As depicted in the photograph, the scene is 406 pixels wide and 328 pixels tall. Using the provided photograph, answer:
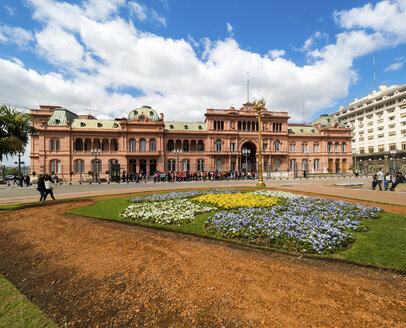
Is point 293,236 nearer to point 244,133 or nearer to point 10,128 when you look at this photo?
point 10,128

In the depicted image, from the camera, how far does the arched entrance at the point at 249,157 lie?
43.4 meters

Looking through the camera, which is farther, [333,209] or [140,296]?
[333,209]

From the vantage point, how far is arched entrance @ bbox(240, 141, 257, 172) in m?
43.4

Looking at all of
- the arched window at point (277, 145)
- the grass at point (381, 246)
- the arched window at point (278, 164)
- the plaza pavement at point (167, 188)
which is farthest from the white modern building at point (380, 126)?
the grass at point (381, 246)

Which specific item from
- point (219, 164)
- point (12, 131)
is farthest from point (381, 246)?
point (219, 164)

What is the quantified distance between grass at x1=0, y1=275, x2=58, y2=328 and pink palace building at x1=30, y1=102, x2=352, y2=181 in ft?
104

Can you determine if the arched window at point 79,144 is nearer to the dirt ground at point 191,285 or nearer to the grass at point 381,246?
the dirt ground at point 191,285

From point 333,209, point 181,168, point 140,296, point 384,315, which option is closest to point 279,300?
point 384,315

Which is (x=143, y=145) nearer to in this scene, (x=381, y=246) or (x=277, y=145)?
(x=277, y=145)

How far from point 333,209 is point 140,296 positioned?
8.11 meters

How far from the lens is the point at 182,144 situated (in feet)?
137

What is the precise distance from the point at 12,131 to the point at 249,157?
43245 mm

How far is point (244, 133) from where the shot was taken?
4281 centimetres

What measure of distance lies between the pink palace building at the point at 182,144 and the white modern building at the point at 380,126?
15.7 meters
